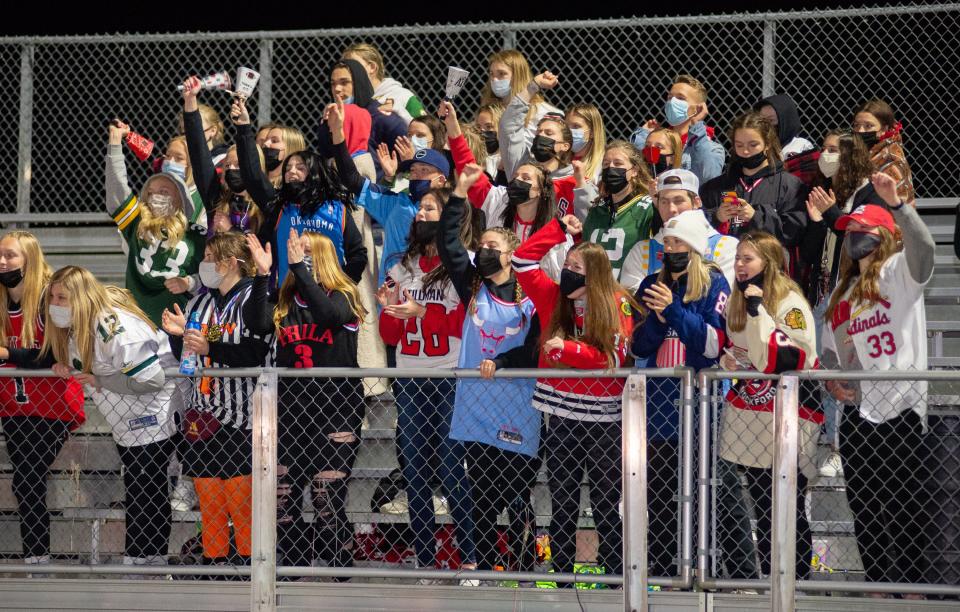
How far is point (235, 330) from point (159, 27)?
6.29 meters

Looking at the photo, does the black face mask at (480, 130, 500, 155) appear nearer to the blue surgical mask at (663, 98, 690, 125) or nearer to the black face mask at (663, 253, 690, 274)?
the blue surgical mask at (663, 98, 690, 125)

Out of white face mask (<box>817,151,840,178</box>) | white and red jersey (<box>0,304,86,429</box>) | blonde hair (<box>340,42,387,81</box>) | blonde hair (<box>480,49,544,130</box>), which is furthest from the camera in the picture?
blonde hair (<box>340,42,387,81</box>)

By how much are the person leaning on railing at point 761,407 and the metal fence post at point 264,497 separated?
196 cm

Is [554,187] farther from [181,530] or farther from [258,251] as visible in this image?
[181,530]

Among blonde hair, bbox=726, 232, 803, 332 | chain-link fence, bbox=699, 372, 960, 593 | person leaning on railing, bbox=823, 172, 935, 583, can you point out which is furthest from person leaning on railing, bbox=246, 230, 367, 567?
person leaning on railing, bbox=823, 172, 935, 583

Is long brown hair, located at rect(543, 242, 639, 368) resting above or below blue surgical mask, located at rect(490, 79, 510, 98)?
below

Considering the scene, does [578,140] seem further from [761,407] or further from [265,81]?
[265,81]

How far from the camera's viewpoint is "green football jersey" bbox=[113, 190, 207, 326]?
25.9 feet

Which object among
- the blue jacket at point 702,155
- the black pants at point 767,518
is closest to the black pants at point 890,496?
the black pants at point 767,518

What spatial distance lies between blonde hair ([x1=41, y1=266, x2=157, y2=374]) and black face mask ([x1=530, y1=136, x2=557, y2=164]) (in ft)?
7.65

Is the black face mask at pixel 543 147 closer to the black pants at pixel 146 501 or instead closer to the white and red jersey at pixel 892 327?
the white and red jersey at pixel 892 327

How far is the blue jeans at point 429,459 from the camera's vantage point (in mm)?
6320

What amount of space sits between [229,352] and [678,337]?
215cm

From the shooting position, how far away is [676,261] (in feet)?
20.3
